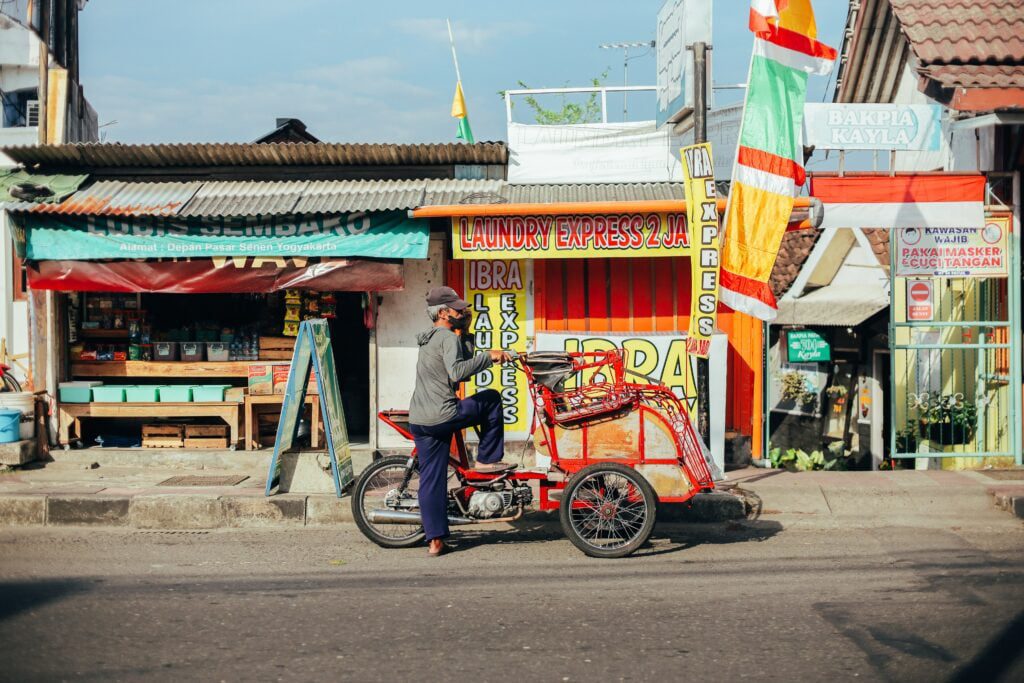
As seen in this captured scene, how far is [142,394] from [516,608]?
6471 millimetres

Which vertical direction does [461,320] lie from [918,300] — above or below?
below

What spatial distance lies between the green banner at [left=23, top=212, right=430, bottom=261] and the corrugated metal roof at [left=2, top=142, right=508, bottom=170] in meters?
0.81

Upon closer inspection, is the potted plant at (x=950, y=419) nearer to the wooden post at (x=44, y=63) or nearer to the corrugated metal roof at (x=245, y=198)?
the corrugated metal roof at (x=245, y=198)

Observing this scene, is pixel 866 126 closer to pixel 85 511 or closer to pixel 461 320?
pixel 461 320

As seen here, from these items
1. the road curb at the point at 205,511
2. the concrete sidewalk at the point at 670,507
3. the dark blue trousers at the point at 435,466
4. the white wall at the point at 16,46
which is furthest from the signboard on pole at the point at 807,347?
the white wall at the point at 16,46

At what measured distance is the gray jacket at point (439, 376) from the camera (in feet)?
23.7

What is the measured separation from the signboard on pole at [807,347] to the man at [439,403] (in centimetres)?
918

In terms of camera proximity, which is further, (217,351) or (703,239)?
(217,351)

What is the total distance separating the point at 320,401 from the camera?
8781 millimetres

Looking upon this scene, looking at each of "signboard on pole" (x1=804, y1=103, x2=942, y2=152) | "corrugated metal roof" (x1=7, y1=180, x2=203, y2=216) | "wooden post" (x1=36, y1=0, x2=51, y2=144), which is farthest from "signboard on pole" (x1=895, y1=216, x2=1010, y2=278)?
"wooden post" (x1=36, y1=0, x2=51, y2=144)

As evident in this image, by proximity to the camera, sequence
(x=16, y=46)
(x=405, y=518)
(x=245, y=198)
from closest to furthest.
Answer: (x=405, y=518) < (x=245, y=198) < (x=16, y=46)

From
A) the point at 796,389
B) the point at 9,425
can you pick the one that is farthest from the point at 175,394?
the point at 796,389

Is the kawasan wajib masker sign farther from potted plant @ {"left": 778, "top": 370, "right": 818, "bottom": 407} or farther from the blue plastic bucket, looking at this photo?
potted plant @ {"left": 778, "top": 370, "right": 818, "bottom": 407}

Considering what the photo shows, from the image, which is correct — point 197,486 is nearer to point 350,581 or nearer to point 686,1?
point 350,581
